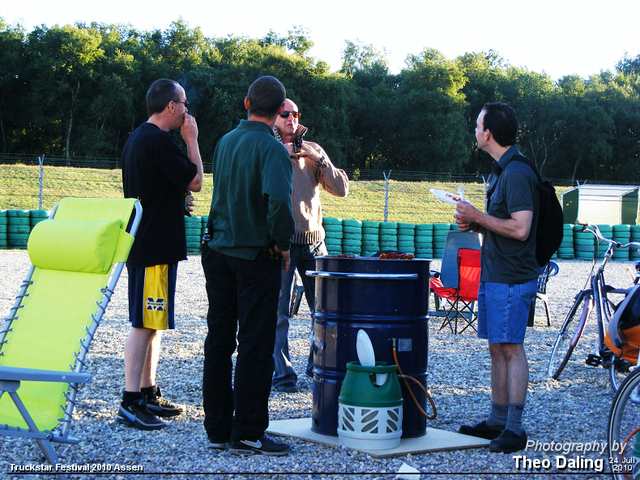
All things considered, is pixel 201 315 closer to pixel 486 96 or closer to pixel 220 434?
pixel 220 434

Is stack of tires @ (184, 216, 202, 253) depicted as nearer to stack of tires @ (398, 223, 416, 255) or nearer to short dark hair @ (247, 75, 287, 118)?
stack of tires @ (398, 223, 416, 255)

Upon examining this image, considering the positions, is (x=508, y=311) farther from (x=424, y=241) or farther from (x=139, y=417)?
(x=424, y=241)

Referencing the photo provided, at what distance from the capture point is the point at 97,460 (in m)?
3.24

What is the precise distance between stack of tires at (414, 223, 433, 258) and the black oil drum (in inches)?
615

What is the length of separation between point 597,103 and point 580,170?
8.46 m

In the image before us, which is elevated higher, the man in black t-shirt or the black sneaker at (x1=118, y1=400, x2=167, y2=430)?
the man in black t-shirt

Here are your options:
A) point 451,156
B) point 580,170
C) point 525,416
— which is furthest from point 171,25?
point 525,416

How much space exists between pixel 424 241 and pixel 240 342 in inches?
639

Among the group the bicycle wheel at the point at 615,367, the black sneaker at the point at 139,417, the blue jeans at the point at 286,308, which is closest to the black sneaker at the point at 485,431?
the bicycle wheel at the point at 615,367

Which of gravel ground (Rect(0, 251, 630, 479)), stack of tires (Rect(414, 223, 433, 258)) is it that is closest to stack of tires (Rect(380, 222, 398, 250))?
stack of tires (Rect(414, 223, 433, 258))

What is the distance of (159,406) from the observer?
4070 millimetres

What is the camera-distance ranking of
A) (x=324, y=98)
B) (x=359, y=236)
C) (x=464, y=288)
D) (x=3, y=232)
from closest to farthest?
(x=464, y=288) < (x=3, y=232) < (x=359, y=236) < (x=324, y=98)

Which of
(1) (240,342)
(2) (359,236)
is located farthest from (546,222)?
(2) (359,236)

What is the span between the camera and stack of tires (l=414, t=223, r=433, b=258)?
63.0ft
